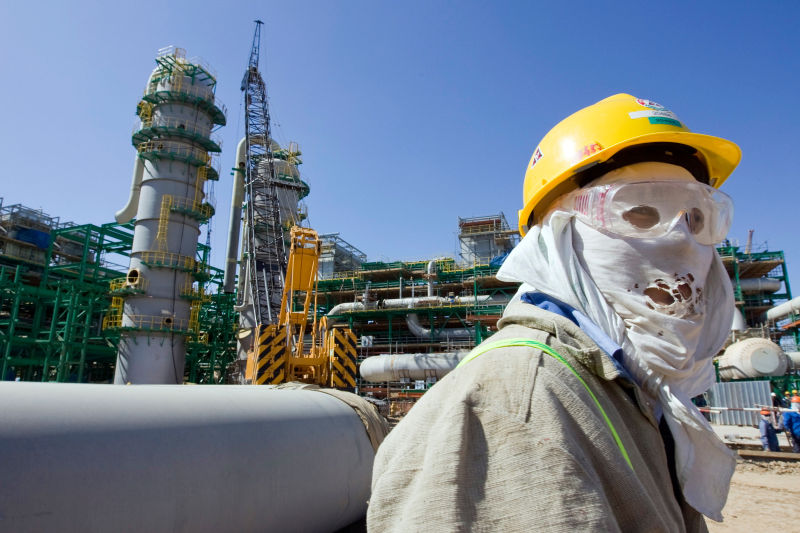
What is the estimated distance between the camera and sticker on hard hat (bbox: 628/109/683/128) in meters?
1.67

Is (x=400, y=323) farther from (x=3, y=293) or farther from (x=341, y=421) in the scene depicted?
(x=341, y=421)

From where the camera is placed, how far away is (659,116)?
1.70m

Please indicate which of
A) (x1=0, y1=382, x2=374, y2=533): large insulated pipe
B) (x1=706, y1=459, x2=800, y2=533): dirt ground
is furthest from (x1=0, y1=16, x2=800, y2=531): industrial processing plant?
(x1=706, y1=459, x2=800, y2=533): dirt ground

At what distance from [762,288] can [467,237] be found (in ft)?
62.6

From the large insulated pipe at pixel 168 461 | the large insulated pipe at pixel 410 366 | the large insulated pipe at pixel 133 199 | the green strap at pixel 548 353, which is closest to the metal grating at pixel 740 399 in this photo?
the large insulated pipe at pixel 410 366

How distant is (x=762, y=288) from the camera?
92.2 feet

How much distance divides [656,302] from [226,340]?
3314 cm

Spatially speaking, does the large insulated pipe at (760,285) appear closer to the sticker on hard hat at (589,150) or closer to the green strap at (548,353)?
the sticker on hard hat at (589,150)

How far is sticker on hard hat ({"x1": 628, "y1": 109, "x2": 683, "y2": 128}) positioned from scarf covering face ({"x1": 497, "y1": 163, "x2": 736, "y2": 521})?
0.52ft

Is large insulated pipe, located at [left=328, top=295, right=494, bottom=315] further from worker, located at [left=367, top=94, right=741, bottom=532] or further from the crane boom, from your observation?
worker, located at [left=367, top=94, right=741, bottom=532]

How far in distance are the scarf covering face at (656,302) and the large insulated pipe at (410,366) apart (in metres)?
22.1

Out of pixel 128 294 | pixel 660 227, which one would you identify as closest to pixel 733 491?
pixel 660 227

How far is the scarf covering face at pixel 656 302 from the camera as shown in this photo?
4.33 feet

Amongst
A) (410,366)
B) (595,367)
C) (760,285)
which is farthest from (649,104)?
(760,285)
